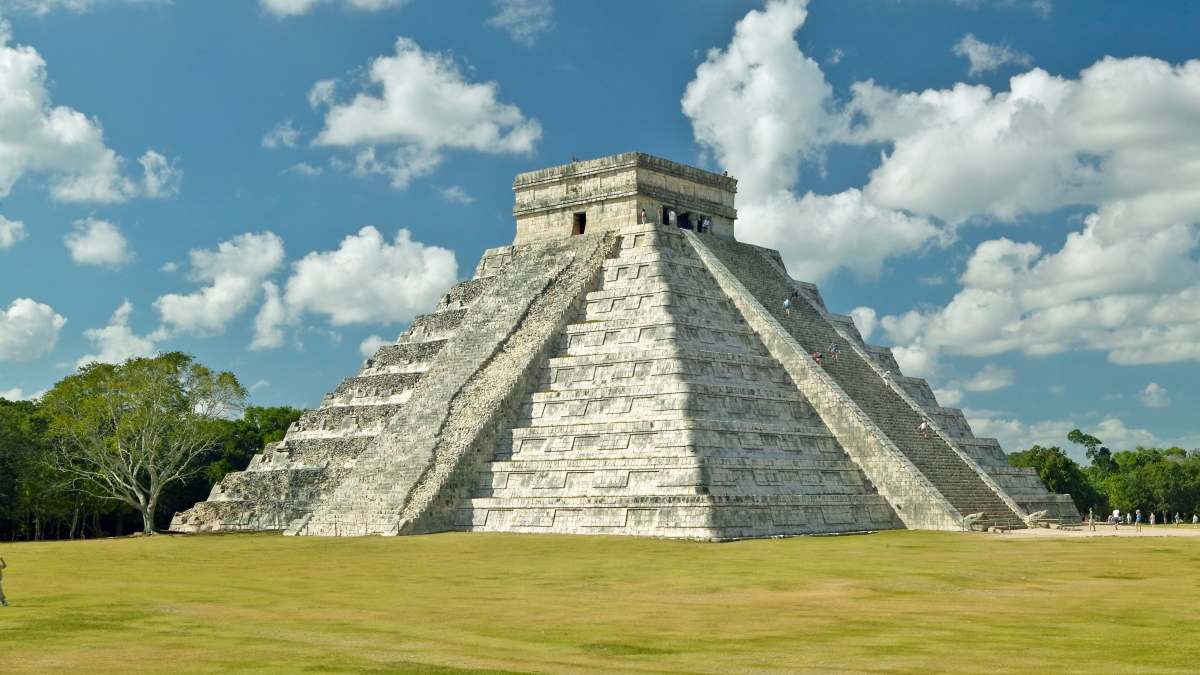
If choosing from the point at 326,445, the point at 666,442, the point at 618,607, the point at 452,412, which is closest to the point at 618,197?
the point at 452,412

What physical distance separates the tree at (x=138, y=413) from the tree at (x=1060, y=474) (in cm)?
3699

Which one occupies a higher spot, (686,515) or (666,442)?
(666,442)

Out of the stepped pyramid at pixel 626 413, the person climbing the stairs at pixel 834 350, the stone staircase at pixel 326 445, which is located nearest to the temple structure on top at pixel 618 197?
the stepped pyramid at pixel 626 413

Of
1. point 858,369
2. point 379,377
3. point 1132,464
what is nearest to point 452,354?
point 379,377

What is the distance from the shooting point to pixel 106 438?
4728 centimetres

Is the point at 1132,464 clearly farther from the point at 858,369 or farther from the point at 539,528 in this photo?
the point at 539,528

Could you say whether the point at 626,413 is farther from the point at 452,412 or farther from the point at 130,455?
the point at 130,455

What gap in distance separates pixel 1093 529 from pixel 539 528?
1635 centimetres

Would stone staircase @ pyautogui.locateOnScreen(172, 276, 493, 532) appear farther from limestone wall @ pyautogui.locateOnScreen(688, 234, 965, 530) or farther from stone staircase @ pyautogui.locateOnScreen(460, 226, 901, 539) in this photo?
limestone wall @ pyautogui.locateOnScreen(688, 234, 965, 530)

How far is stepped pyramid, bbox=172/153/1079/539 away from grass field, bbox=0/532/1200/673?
8.43 feet

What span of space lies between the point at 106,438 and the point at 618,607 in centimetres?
3340

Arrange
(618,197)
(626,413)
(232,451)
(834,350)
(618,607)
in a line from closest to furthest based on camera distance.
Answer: (618,607) → (626,413) → (834,350) → (618,197) → (232,451)

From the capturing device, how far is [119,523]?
57.1m

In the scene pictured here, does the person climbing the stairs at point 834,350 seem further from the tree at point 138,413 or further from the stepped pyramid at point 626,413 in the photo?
the tree at point 138,413
